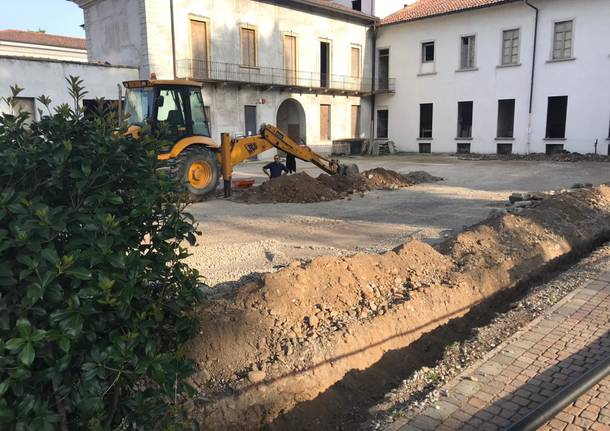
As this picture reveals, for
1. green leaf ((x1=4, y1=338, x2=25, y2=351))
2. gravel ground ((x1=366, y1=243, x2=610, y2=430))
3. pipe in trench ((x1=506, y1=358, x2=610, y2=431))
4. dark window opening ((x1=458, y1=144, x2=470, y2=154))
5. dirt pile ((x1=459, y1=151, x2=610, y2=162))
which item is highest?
green leaf ((x1=4, y1=338, x2=25, y2=351))

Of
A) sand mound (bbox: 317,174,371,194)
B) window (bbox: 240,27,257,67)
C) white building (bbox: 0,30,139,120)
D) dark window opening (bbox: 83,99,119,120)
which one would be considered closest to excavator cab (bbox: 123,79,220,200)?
sand mound (bbox: 317,174,371,194)

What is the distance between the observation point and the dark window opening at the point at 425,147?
3282cm

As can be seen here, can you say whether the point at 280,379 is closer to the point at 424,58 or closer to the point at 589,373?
the point at 589,373

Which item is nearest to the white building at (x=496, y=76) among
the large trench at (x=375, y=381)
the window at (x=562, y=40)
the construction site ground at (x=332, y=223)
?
the window at (x=562, y=40)

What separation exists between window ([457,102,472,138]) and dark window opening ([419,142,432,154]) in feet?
6.68

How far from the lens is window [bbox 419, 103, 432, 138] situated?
32.9 metres

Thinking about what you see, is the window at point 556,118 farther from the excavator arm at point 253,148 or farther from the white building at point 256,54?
the excavator arm at point 253,148

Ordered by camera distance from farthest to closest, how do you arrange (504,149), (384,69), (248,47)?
1. (384,69)
2. (504,149)
3. (248,47)

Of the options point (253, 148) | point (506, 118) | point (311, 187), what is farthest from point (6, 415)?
point (506, 118)

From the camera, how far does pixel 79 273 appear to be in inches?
81.5

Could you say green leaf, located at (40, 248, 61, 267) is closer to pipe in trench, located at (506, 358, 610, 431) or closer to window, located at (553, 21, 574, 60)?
pipe in trench, located at (506, 358, 610, 431)

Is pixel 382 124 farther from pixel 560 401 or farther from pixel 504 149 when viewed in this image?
pixel 560 401

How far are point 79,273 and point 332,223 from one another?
799cm

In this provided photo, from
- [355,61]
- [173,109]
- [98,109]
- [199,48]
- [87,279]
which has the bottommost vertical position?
[87,279]
